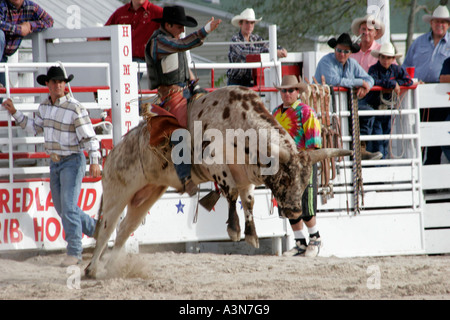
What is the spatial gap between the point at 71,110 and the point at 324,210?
360cm

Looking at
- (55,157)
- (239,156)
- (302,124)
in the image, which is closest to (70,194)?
(55,157)

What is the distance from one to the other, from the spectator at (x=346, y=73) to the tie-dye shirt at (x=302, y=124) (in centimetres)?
107

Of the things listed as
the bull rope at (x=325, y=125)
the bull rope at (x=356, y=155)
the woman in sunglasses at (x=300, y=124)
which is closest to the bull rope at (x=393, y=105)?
the bull rope at (x=356, y=155)

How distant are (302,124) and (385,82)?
1.80m

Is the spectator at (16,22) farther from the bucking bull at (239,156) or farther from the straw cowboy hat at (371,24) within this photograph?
the straw cowboy hat at (371,24)

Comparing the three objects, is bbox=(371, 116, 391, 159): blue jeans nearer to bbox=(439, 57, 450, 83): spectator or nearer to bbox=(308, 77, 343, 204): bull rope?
bbox=(308, 77, 343, 204): bull rope

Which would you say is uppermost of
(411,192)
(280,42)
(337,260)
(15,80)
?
(280,42)

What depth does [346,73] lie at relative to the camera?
944 centimetres

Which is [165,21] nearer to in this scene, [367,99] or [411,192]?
[367,99]

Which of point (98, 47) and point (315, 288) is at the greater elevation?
point (98, 47)

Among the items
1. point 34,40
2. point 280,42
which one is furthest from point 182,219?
point 280,42

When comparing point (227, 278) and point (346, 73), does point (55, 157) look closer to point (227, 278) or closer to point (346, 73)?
point (227, 278)

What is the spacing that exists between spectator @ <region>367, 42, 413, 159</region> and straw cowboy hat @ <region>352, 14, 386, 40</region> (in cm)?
67

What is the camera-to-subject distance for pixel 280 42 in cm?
2291
